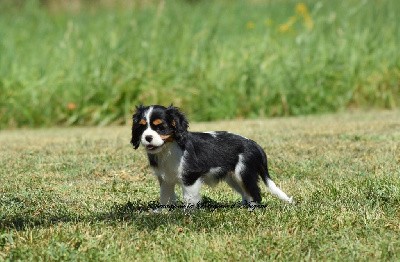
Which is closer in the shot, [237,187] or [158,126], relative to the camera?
[158,126]

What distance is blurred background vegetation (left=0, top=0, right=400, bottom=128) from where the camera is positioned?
13.9m

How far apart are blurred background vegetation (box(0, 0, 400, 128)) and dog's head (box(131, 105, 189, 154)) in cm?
736

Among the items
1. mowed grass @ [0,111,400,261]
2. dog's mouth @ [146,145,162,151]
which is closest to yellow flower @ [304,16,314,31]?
mowed grass @ [0,111,400,261]

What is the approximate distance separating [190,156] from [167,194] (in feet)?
1.23

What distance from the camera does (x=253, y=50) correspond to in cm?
1498

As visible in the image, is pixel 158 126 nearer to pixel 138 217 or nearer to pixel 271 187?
pixel 138 217

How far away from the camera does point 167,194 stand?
257 inches

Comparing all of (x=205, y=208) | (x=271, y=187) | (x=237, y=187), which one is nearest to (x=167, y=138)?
(x=205, y=208)

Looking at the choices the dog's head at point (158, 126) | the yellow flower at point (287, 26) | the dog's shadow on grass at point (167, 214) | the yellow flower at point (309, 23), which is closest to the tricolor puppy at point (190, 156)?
the dog's head at point (158, 126)

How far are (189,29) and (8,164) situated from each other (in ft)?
23.4

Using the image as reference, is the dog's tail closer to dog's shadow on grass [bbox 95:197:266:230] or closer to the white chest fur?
dog's shadow on grass [bbox 95:197:266:230]

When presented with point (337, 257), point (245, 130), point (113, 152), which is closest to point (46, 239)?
point (337, 257)

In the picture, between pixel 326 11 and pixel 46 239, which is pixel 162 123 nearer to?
pixel 46 239

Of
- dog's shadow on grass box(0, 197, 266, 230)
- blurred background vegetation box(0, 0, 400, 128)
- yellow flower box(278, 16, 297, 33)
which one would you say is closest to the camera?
dog's shadow on grass box(0, 197, 266, 230)
